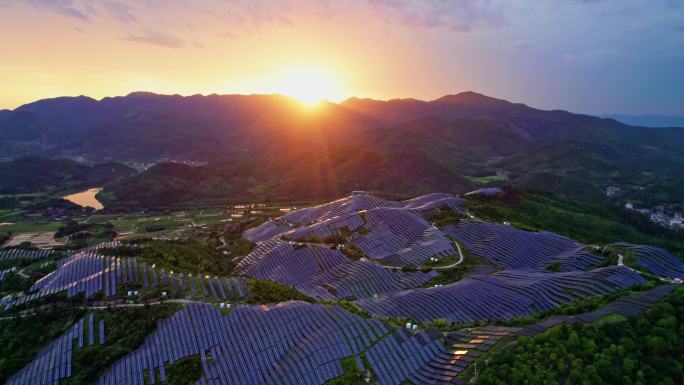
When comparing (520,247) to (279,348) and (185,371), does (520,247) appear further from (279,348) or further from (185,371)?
(185,371)

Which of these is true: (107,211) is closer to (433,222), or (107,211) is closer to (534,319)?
(433,222)

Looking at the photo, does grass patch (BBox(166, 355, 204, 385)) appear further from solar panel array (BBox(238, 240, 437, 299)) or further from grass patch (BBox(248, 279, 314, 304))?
solar panel array (BBox(238, 240, 437, 299))

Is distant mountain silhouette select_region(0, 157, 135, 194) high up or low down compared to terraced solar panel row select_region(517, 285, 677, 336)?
down

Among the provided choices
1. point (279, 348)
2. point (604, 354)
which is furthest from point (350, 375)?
point (604, 354)

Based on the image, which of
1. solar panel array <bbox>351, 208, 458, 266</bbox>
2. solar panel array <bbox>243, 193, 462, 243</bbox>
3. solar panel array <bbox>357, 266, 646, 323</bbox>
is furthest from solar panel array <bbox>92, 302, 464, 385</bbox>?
solar panel array <bbox>243, 193, 462, 243</bbox>

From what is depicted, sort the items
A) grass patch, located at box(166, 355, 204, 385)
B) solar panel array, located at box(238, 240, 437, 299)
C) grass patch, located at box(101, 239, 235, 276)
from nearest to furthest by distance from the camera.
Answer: grass patch, located at box(166, 355, 204, 385) → grass patch, located at box(101, 239, 235, 276) → solar panel array, located at box(238, 240, 437, 299)

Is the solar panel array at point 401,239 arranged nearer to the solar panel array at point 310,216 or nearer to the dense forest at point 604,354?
the solar panel array at point 310,216
